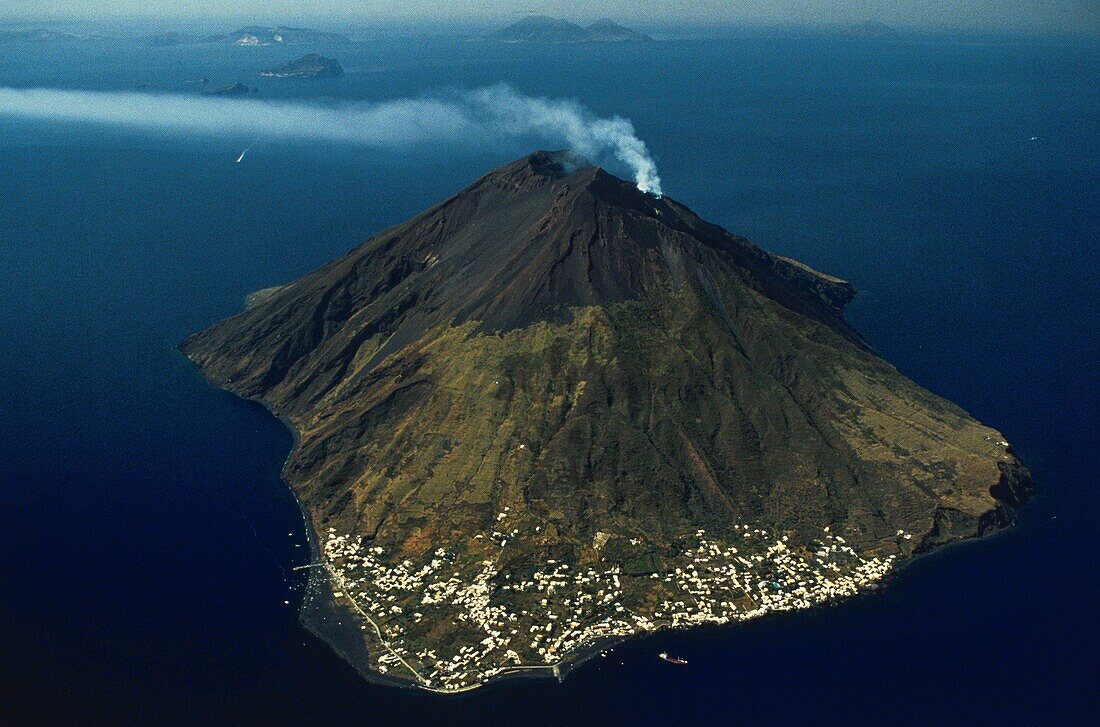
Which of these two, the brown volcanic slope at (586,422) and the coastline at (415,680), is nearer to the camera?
the coastline at (415,680)

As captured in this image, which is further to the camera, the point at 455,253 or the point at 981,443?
the point at 455,253

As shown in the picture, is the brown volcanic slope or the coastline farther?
the brown volcanic slope

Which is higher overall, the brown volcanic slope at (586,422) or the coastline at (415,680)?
the brown volcanic slope at (586,422)

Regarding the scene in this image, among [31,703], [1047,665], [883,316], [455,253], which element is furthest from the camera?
[883,316]

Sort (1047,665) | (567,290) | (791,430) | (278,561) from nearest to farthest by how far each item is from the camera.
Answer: (1047,665) < (278,561) < (791,430) < (567,290)

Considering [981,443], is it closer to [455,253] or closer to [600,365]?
[600,365]

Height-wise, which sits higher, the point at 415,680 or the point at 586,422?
the point at 586,422

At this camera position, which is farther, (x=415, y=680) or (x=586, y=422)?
(x=586, y=422)

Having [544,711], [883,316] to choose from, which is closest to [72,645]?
[544,711]
